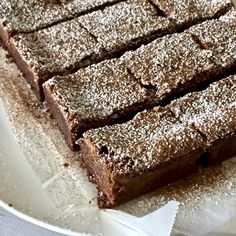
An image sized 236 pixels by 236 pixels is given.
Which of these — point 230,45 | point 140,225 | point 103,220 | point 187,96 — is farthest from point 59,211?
point 230,45

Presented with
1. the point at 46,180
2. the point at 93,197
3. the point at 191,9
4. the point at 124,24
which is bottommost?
the point at 93,197

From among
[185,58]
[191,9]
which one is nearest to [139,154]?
[185,58]

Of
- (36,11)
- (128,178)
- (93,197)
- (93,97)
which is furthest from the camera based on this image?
(36,11)

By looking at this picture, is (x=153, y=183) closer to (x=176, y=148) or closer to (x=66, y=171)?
(x=176, y=148)

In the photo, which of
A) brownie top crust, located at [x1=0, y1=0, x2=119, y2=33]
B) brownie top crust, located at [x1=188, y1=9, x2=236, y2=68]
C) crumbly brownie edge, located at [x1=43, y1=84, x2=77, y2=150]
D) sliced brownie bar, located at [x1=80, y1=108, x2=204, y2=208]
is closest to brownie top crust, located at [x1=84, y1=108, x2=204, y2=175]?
sliced brownie bar, located at [x1=80, y1=108, x2=204, y2=208]

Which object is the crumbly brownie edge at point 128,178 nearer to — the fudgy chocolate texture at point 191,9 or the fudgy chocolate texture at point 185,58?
the fudgy chocolate texture at point 185,58

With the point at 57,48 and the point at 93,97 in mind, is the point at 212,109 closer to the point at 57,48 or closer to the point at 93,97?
the point at 93,97

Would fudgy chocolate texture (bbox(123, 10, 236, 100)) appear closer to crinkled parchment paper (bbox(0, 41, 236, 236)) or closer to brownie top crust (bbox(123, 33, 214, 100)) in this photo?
brownie top crust (bbox(123, 33, 214, 100))
